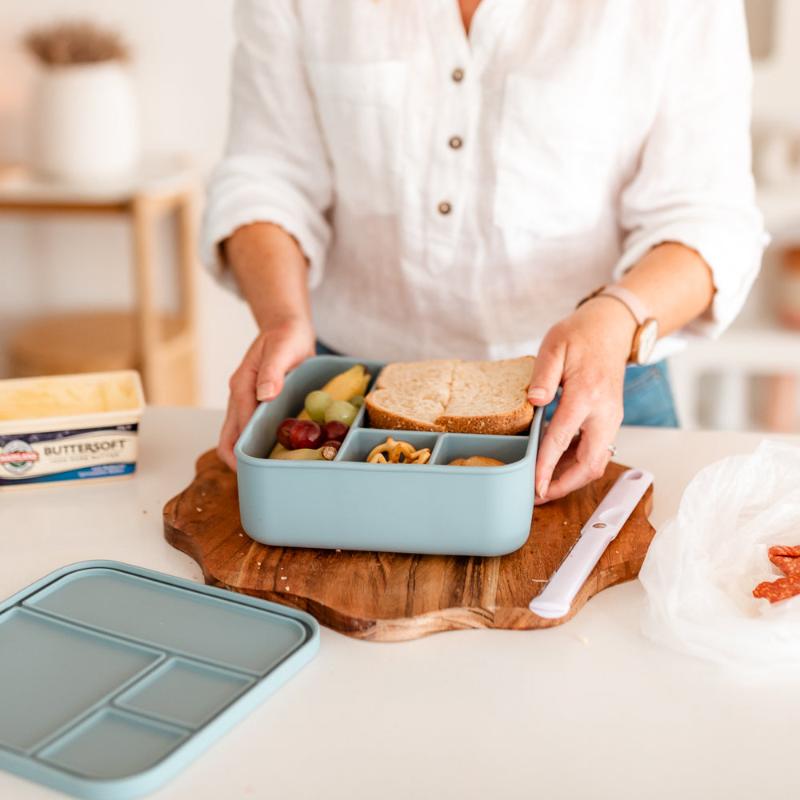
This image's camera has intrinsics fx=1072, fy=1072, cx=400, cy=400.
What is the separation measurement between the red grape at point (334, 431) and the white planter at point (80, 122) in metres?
1.82

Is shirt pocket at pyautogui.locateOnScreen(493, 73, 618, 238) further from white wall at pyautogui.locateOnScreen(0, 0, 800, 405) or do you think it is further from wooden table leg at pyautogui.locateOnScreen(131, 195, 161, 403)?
white wall at pyautogui.locateOnScreen(0, 0, 800, 405)

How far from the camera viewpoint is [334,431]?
97 centimetres

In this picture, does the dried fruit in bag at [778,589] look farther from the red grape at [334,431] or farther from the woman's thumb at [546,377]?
the red grape at [334,431]

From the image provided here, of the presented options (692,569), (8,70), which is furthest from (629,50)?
(8,70)

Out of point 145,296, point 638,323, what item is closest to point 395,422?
point 638,323

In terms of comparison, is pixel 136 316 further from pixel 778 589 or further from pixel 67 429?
pixel 778 589

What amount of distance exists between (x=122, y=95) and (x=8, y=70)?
0.44m

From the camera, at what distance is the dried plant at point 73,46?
2545 millimetres

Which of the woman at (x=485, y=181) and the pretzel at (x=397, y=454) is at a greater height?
the woman at (x=485, y=181)

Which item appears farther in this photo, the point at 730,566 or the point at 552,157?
the point at 552,157

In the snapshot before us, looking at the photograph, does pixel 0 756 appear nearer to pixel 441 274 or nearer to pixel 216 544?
pixel 216 544

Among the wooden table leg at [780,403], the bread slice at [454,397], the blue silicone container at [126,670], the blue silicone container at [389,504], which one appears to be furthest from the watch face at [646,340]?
the wooden table leg at [780,403]

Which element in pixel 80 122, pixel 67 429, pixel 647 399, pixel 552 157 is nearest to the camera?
pixel 67 429

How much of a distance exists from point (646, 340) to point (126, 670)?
0.62m
